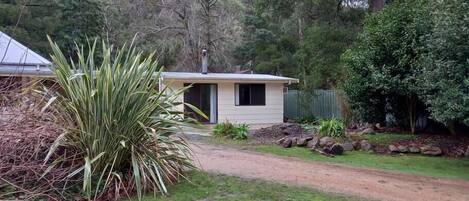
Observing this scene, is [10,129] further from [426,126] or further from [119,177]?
[426,126]

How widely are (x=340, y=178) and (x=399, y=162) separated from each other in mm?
3271

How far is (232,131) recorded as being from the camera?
15.5 meters

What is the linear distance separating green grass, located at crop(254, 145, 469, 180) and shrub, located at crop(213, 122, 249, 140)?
195 centimetres

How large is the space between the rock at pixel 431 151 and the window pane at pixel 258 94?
11.9 metres

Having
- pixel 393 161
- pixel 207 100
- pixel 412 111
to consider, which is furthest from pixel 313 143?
pixel 207 100

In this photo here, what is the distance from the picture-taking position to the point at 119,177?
23.1ft

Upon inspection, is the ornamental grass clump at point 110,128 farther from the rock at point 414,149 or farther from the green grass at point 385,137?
the green grass at point 385,137

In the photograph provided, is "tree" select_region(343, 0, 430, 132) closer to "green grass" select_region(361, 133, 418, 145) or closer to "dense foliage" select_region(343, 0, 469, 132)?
"dense foliage" select_region(343, 0, 469, 132)

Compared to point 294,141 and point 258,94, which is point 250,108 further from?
point 294,141

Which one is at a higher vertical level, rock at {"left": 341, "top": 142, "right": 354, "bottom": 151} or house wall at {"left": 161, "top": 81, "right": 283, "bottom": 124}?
house wall at {"left": 161, "top": 81, "right": 283, "bottom": 124}

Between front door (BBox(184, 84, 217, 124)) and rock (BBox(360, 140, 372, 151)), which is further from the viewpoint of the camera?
front door (BBox(184, 84, 217, 124))

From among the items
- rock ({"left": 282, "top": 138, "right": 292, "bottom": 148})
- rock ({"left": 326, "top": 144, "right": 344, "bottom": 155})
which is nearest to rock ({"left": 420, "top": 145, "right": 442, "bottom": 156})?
rock ({"left": 326, "top": 144, "right": 344, "bottom": 155})

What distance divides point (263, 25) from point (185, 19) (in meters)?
8.61

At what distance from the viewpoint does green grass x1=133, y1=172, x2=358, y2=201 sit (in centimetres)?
686
